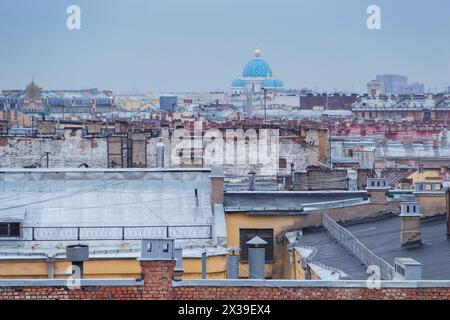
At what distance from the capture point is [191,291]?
1035 centimetres

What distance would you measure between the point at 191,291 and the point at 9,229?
5.10 meters

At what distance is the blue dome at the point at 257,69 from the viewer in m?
128

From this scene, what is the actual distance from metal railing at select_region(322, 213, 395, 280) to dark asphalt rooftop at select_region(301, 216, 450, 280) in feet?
0.19

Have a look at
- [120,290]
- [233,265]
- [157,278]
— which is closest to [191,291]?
[157,278]

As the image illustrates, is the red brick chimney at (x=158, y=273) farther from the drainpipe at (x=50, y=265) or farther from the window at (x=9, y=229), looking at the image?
the window at (x=9, y=229)

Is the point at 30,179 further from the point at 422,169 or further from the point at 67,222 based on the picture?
the point at 422,169

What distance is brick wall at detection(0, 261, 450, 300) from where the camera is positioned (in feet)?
33.8

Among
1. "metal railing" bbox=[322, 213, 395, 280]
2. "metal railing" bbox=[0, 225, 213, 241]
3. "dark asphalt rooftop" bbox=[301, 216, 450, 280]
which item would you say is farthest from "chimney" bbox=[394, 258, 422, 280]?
"metal railing" bbox=[0, 225, 213, 241]

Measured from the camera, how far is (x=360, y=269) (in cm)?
1245

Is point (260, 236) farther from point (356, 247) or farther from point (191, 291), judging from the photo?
point (191, 291)

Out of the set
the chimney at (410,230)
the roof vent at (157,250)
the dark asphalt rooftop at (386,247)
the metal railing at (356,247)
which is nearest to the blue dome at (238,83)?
the dark asphalt rooftop at (386,247)

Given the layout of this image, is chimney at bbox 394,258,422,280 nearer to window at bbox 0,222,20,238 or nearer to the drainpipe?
the drainpipe

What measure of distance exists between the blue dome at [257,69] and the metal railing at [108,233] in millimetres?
112741
